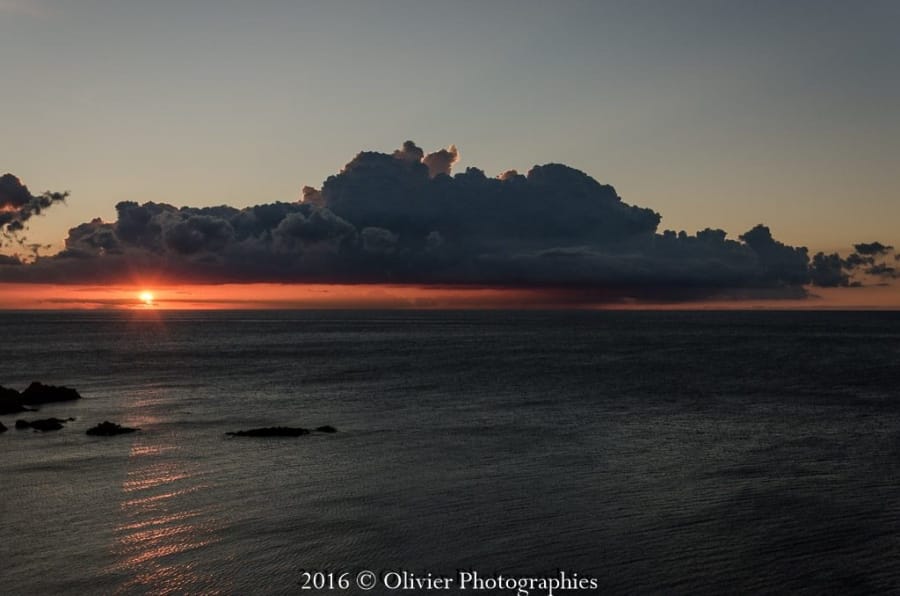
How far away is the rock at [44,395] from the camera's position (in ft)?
236

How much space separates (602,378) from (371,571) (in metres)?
74.9

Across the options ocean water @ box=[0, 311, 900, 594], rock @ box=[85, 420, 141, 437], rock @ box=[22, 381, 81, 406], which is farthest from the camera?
rock @ box=[22, 381, 81, 406]

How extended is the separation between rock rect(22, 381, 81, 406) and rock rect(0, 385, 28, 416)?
118 cm

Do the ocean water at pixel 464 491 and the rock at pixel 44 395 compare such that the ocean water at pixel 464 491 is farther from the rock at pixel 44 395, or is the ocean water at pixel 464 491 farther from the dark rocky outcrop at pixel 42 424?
the rock at pixel 44 395

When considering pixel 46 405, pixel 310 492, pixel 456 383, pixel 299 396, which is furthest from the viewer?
pixel 456 383

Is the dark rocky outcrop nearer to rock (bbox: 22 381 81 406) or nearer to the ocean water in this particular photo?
the ocean water

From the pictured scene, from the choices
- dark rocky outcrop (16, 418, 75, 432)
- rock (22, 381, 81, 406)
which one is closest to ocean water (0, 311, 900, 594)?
dark rocky outcrop (16, 418, 75, 432)

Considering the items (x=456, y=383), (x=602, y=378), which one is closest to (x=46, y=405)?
(x=456, y=383)

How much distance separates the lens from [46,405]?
230 ft

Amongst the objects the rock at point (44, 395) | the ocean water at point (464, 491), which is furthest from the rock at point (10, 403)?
the ocean water at point (464, 491)

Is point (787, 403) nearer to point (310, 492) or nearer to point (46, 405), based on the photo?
point (310, 492)

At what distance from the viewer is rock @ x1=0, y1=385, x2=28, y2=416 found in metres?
66.0

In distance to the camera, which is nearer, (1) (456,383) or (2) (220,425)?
(2) (220,425)

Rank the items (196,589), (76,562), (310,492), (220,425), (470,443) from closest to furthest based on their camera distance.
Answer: (196,589)
(76,562)
(310,492)
(470,443)
(220,425)
